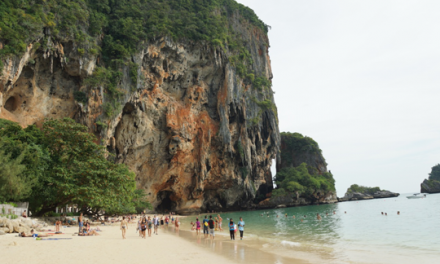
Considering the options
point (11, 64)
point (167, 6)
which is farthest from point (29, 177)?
point (167, 6)

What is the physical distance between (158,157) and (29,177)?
21141mm

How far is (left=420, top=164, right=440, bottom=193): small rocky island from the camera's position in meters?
89.7

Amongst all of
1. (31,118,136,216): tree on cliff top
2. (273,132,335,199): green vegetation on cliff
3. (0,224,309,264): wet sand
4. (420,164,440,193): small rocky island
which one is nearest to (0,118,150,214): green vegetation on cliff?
(31,118,136,216): tree on cliff top

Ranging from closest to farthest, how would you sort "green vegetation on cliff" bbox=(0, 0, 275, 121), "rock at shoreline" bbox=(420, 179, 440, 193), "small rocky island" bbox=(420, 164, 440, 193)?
"green vegetation on cliff" bbox=(0, 0, 275, 121)
"rock at shoreline" bbox=(420, 179, 440, 193)
"small rocky island" bbox=(420, 164, 440, 193)

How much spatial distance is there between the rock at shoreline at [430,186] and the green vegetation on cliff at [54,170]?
105152 millimetres

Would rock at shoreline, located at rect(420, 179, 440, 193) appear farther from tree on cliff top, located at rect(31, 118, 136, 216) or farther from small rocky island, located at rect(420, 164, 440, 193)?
tree on cliff top, located at rect(31, 118, 136, 216)

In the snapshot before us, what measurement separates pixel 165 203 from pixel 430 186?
92.8 metres

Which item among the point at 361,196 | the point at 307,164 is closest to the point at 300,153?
the point at 307,164

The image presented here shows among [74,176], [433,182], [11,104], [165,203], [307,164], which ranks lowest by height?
[165,203]

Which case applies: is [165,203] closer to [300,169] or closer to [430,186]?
[300,169]

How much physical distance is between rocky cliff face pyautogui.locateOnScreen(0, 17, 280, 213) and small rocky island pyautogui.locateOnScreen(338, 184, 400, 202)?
42082 mm

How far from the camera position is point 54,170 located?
1730 centimetres

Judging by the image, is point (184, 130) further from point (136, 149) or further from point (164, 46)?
point (164, 46)

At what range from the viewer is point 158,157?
1446 inches
